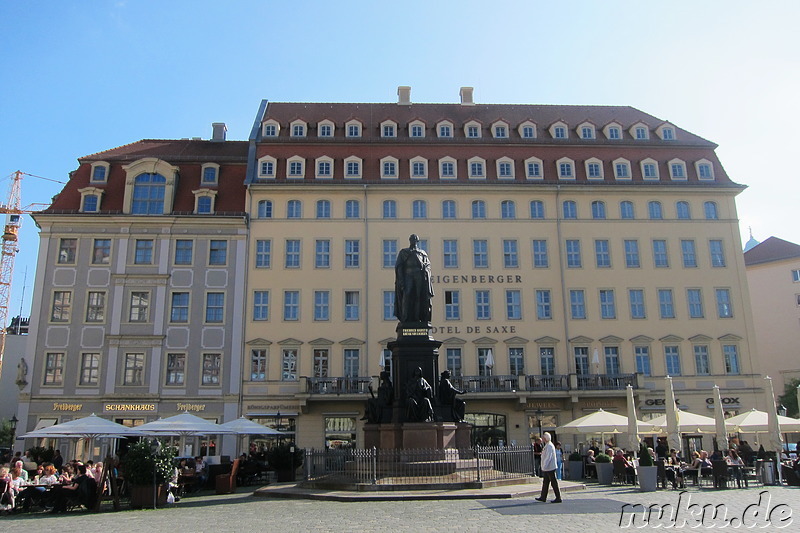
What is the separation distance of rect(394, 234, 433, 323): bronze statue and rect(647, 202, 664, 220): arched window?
75.3 feet

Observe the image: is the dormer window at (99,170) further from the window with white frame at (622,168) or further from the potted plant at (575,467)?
the potted plant at (575,467)

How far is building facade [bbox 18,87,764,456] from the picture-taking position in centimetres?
3497

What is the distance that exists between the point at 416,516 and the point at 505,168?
28.8 m

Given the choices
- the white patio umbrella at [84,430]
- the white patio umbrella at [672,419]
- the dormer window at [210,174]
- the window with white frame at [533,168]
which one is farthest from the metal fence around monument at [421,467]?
the dormer window at [210,174]

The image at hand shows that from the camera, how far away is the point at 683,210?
38719mm

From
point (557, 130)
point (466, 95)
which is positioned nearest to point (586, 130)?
point (557, 130)

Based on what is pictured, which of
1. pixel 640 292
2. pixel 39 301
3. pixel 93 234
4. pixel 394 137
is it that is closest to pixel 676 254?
pixel 640 292

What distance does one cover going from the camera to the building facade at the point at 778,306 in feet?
185

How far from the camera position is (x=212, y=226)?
37031 millimetres

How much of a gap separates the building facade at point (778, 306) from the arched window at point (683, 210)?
72.7ft

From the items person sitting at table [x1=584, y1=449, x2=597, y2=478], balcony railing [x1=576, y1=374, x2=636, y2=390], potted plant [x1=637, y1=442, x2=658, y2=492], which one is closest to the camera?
potted plant [x1=637, y1=442, x2=658, y2=492]

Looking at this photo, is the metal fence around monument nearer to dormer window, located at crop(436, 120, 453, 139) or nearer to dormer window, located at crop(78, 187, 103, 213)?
dormer window, located at crop(78, 187, 103, 213)

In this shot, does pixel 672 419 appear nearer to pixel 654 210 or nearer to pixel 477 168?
pixel 654 210

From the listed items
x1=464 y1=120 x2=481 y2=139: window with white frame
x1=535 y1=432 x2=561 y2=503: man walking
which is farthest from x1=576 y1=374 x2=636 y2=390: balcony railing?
x1=535 y1=432 x2=561 y2=503: man walking
